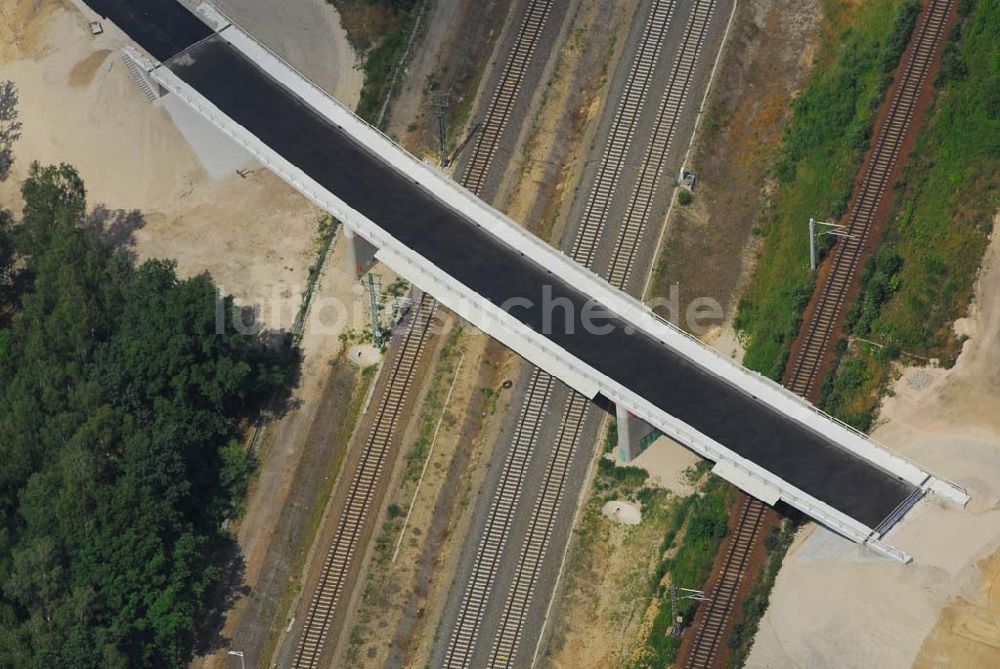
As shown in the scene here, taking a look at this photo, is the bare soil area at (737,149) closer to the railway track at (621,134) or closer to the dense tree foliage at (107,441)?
the railway track at (621,134)

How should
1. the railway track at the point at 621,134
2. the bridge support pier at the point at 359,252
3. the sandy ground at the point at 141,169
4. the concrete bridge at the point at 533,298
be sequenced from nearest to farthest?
Answer: the concrete bridge at the point at 533,298 < the bridge support pier at the point at 359,252 < the railway track at the point at 621,134 < the sandy ground at the point at 141,169

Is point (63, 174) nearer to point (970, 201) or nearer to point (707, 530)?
point (707, 530)

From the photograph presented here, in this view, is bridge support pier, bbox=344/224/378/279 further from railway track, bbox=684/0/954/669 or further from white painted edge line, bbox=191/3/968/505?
railway track, bbox=684/0/954/669

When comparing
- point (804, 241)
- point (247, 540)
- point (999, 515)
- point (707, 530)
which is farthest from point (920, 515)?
point (247, 540)

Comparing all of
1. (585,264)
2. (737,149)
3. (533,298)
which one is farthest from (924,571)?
Answer: (737,149)

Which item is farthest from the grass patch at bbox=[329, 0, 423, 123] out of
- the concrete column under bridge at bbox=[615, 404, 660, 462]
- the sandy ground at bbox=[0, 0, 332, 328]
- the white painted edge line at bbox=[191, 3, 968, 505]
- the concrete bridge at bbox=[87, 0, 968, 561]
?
the concrete column under bridge at bbox=[615, 404, 660, 462]

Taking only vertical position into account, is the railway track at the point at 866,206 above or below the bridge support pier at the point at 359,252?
above

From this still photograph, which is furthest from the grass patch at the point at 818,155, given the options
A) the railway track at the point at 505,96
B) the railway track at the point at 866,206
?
the railway track at the point at 505,96
